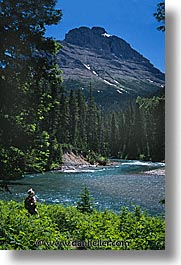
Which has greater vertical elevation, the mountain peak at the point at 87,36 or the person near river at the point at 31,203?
the mountain peak at the point at 87,36

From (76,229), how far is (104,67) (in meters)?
1.62

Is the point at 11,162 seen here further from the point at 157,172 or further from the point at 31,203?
the point at 157,172

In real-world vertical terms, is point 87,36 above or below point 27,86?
above

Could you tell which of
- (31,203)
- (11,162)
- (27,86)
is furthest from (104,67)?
(31,203)

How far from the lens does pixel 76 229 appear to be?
4023mm

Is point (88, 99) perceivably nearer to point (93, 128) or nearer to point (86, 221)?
point (93, 128)

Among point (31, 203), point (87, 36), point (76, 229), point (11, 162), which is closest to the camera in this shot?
point (76, 229)

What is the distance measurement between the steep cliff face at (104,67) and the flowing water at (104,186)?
668 mm

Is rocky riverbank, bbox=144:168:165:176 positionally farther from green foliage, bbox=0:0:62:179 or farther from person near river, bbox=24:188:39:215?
person near river, bbox=24:188:39:215

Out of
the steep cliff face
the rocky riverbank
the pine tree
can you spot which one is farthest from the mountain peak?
the rocky riverbank

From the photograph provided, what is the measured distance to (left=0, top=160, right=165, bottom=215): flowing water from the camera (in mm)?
4082

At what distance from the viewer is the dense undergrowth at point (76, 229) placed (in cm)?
391

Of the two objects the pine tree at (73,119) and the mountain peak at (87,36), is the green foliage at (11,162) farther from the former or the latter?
the mountain peak at (87,36)

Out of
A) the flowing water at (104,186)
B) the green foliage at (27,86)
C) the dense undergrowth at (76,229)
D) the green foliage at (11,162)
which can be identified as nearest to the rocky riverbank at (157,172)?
the flowing water at (104,186)
